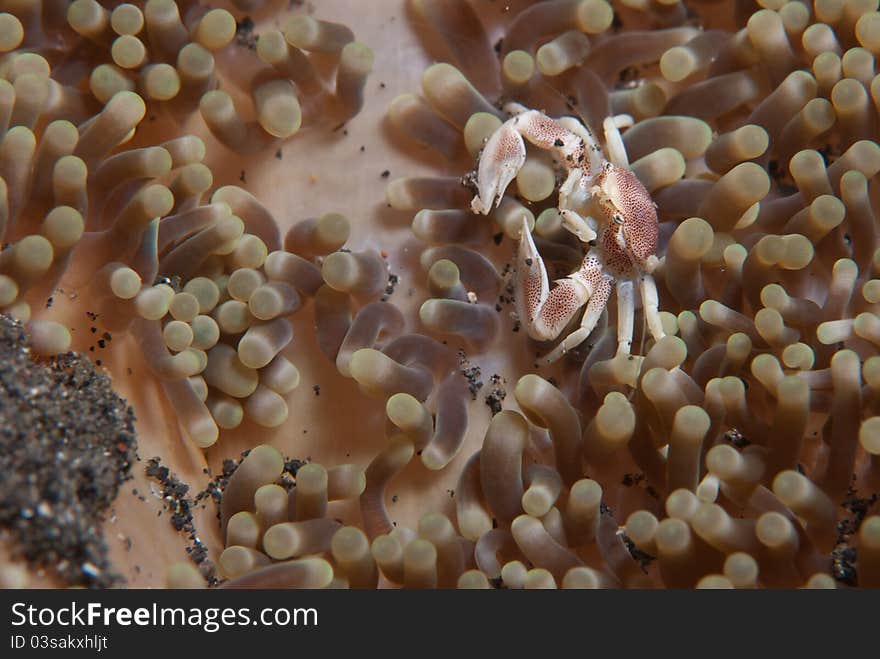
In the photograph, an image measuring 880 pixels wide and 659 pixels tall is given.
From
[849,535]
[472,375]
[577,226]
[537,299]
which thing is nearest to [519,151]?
[577,226]

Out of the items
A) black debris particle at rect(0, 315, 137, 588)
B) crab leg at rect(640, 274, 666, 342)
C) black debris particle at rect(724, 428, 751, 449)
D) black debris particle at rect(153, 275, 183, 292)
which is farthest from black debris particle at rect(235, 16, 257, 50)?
black debris particle at rect(724, 428, 751, 449)

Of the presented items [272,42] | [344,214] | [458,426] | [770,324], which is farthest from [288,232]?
[770,324]

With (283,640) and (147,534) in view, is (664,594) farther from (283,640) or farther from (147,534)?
(147,534)

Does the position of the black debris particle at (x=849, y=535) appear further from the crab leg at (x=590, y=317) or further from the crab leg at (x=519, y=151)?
the crab leg at (x=519, y=151)

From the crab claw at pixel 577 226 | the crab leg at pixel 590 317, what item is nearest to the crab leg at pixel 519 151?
the crab claw at pixel 577 226

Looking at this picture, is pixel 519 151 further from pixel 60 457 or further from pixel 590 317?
pixel 60 457

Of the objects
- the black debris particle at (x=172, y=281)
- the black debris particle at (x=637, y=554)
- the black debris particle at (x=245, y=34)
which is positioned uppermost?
the black debris particle at (x=245, y=34)

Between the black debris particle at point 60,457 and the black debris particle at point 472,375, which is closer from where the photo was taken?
the black debris particle at point 60,457

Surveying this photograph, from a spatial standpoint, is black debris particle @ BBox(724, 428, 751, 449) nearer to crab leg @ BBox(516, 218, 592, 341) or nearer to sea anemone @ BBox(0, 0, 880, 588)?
sea anemone @ BBox(0, 0, 880, 588)
